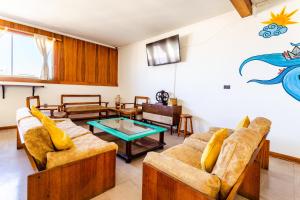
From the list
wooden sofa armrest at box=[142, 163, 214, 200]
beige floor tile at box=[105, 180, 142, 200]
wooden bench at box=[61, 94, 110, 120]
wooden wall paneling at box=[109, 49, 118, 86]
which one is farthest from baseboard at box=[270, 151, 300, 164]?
wooden wall paneling at box=[109, 49, 118, 86]

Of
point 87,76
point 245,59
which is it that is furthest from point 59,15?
point 245,59

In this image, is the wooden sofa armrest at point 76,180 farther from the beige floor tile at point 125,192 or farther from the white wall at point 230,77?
the white wall at point 230,77

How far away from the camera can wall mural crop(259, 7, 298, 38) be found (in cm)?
266

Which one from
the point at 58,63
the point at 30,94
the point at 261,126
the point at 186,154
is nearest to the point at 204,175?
the point at 186,154

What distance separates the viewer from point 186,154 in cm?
174

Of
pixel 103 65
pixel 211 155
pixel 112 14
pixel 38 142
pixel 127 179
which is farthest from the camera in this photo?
pixel 103 65

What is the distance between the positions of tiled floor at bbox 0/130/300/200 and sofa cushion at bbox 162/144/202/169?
1.89ft

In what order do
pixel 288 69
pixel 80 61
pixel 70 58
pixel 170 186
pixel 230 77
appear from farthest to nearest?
1. pixel 80 61
2. pixel 70 58
3. pixel 230 77
4. pixel 288 69
5. pixel 170 186

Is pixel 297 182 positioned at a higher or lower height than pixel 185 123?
lower

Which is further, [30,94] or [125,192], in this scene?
[30,94]

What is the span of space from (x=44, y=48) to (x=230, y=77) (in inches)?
194

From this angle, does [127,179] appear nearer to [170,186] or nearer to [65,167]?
[65,167]

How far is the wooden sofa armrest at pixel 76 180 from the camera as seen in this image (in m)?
1.29

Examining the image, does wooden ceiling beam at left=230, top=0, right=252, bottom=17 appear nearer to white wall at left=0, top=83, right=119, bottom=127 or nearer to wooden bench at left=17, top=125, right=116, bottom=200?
wooden bench at left=17, top=125, right=116, bottom=200
